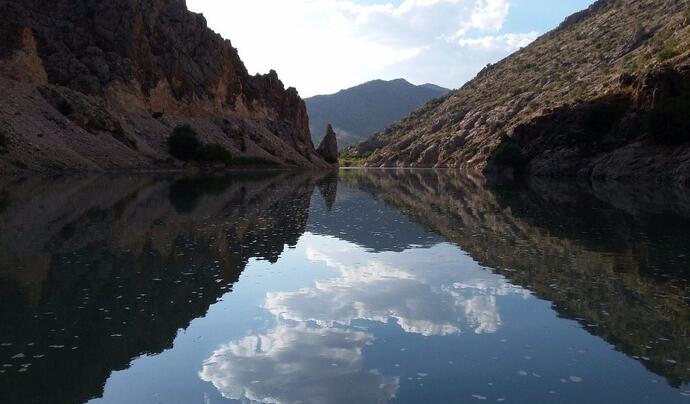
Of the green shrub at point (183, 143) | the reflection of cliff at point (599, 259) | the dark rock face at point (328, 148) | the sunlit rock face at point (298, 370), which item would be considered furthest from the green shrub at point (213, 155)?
the sunlit rock face at point (298, 370)

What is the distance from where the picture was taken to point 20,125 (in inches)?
2731

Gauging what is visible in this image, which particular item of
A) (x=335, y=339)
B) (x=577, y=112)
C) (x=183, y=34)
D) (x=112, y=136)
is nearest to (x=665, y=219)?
(x=335, y=339)

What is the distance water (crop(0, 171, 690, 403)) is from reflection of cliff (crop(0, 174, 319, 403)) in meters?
0.07

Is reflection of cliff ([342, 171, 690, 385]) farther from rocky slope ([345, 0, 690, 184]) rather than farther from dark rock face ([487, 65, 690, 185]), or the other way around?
rocky slope ([345, 0, 690, 184])

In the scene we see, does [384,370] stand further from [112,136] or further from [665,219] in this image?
[112,136]

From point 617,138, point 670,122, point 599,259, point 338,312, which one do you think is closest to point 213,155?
point 617,138

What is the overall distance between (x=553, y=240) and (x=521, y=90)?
469 feet

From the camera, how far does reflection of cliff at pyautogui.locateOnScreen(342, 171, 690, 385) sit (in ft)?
44.9

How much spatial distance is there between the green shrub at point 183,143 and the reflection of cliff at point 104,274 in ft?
185

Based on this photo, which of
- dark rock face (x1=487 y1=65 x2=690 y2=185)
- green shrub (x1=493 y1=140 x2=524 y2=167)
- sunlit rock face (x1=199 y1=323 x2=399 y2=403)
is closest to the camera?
sunlit rock face (x1=199 y1=323 x2=399 y2=403)

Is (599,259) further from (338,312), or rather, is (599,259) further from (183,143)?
(183,143)

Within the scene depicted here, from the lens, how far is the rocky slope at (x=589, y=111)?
241 feet

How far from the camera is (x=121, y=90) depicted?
99.5 m

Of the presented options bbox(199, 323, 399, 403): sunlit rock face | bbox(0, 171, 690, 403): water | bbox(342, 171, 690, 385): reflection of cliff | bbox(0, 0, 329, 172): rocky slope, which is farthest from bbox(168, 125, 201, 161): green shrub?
bbox(199, 323, 399, 403): sunlit rock face
